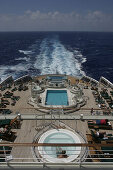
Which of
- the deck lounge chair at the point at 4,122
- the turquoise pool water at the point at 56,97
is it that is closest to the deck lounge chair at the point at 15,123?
the deck lounge chair at the point at 4,122

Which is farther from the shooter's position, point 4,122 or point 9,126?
point 4,122

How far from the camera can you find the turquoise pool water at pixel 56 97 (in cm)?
2950

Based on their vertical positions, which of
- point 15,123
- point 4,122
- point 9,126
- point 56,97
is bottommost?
point 9,126

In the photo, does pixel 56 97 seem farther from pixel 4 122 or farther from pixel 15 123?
pixel 4 122

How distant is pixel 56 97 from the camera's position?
103ft

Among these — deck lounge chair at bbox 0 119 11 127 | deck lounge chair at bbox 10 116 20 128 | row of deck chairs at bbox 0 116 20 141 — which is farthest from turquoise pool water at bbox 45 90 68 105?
deck lounge chair at bbox 0 119 11 127

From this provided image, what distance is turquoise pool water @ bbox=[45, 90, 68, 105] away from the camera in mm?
29500

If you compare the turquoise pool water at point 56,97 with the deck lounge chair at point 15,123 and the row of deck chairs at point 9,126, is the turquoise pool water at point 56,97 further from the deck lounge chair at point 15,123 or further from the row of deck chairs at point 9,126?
the row of deck chairs at point 9,126

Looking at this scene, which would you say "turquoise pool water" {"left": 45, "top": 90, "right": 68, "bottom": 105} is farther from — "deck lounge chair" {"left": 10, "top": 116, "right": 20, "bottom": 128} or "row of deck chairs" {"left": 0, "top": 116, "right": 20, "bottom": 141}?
"row of deck chairs" {"left": 0, "top": 116, "right": 20, "bottom": 141}

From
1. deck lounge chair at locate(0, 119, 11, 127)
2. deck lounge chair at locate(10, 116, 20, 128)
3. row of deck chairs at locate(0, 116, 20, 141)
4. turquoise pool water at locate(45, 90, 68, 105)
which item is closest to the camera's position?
row of deck chairs at locate(0, 116, 20, 141)

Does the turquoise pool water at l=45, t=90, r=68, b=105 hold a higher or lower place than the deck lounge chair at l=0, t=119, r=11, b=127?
higher

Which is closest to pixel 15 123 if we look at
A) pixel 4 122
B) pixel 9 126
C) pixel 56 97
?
pixel 9 126

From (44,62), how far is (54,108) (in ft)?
147

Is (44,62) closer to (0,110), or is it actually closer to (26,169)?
(0,110)
